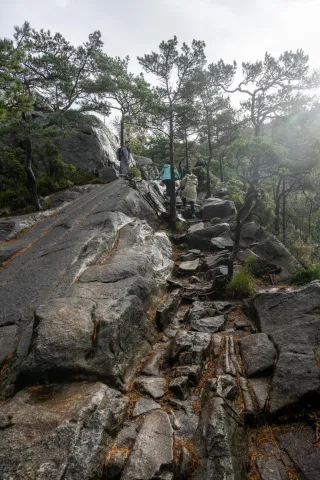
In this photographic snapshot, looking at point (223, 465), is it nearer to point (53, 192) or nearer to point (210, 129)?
point (53, 192)

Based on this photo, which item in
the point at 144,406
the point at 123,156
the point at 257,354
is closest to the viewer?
the point at 144,406

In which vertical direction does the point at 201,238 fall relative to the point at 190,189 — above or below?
below

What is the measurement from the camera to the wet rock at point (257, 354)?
493 cm

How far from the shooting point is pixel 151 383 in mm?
4867

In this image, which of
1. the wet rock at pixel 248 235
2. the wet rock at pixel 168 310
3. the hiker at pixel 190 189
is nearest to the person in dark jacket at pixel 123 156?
the hiker at pixel 190 189

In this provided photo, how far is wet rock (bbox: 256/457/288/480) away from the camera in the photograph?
3.36 metres

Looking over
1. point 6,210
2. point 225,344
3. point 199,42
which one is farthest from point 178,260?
point 199,42

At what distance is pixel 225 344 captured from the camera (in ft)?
18.9

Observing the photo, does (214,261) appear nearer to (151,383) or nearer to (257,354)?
(257,354)

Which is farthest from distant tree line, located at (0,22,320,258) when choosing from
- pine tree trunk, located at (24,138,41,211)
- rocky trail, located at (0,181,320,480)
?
rocky trail, located at (0,181,320,480)

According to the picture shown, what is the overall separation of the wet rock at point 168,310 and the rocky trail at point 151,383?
41 millimetres

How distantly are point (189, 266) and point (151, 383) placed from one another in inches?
256

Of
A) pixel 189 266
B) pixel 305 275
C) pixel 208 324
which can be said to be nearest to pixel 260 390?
pixel 208 324

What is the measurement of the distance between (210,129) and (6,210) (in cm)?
1771
